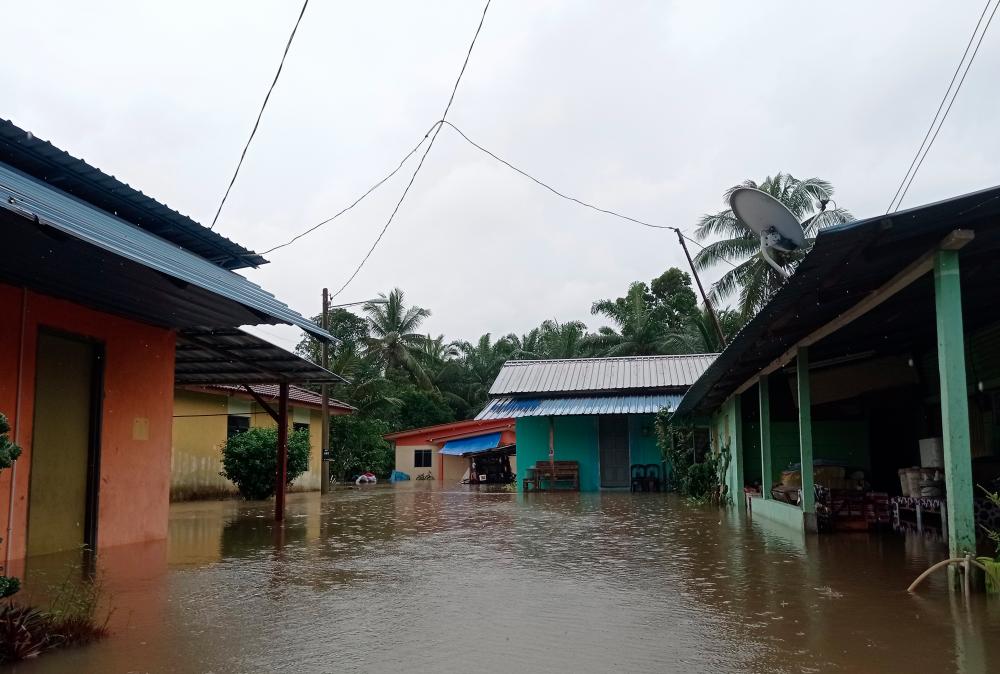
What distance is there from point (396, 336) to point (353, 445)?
9960 millimetres

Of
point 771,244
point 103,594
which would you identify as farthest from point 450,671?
point 771,244

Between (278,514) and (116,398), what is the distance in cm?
372

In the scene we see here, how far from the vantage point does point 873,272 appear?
617 cm

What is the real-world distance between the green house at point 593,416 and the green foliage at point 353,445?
6.88 m

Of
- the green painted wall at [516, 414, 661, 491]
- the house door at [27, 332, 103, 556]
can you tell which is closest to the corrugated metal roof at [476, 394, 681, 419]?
the green painted wall at [516, 414, 661, 491]

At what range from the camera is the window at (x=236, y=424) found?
66.2 feet

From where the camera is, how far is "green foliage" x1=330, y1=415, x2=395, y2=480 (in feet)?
90.3

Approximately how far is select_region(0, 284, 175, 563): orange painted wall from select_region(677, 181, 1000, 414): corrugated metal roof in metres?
7.01

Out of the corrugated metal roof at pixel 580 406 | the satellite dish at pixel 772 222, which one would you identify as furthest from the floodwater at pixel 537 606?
the corrugated metal roof at pixel 580 406

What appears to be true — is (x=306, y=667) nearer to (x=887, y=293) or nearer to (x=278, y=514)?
(x=887, y=293)

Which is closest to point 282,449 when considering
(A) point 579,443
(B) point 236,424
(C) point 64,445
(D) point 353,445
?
(C) point 64,445

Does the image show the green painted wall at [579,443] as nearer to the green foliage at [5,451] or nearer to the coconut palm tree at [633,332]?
the coconut palm tree at [633,332]

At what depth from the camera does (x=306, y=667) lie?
402 centimetres

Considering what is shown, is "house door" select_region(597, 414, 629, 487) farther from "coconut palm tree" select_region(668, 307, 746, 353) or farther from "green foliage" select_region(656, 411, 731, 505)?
"coconut palm tree" select_region(668, 307, 746, 353)
